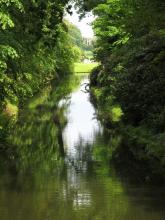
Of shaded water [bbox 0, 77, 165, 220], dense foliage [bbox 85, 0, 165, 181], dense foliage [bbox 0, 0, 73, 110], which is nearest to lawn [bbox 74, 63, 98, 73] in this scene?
dense foliage [bbox 85, 0, 165, 181]

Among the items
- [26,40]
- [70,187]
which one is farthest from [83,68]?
[70,187]

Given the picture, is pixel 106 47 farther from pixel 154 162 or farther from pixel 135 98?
pixel 154 162

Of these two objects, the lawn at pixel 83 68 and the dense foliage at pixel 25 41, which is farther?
the lawn at pixel 83 68

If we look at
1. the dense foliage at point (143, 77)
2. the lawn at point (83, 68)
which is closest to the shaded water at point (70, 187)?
the dense foliage at point (143, 77)

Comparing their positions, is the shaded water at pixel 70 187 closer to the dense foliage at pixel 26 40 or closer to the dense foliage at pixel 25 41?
the dense foliage at pixel 25 41

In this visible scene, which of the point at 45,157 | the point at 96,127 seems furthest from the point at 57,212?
the point at 96,127

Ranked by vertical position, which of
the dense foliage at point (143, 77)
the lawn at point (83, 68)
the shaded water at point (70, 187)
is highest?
the lawn at point (83, 68)

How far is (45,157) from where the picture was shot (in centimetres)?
1789

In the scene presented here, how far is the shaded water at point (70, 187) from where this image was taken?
10617 mm

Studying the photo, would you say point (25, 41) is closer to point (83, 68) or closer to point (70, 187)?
point (70, 187)

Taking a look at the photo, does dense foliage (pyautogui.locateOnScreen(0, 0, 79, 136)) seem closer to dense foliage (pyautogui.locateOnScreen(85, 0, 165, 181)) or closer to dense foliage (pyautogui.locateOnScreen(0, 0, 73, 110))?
dense foliage (pyautogui.locateOnScreen(0, 0, 73, 110))

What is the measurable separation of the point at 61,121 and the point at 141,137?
12207mm

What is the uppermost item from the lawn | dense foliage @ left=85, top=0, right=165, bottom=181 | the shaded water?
the lawn

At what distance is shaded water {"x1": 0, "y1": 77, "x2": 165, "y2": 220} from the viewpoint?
1062 cm
